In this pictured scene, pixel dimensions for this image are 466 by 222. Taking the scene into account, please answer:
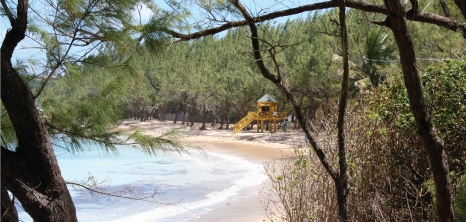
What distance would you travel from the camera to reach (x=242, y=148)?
21234 mm

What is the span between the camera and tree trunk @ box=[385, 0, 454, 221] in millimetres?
2039

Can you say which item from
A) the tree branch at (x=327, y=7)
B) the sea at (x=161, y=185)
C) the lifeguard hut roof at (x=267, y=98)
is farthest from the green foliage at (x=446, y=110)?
the lifeguard hut roof at (x=267, y=98)

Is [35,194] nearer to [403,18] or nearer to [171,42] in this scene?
[171,42]

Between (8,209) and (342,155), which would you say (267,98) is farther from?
(8,209)

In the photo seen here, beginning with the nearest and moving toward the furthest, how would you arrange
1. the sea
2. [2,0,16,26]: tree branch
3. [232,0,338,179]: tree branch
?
[2,0,16,26]: tree branch, [232,0,338,179]: tree branch, the sea

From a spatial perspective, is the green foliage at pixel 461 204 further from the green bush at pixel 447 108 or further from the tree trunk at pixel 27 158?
the tree trunk at pixel 27 158

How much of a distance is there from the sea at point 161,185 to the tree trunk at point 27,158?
1.66ft

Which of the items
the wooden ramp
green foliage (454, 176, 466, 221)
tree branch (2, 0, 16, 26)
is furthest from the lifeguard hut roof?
tree branch (2, 0, 16, 26)

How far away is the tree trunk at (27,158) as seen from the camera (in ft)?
5.80

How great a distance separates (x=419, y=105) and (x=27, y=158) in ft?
6.01

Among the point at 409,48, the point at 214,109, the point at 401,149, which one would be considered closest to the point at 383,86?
the point at 401,149

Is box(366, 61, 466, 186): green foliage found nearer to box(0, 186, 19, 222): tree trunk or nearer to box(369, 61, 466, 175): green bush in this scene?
box(369, 61, 466, 175): green bush

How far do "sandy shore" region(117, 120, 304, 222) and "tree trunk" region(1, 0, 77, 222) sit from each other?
0.53 meters

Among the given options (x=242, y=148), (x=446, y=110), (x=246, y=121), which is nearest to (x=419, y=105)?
(x=446, y=110)
